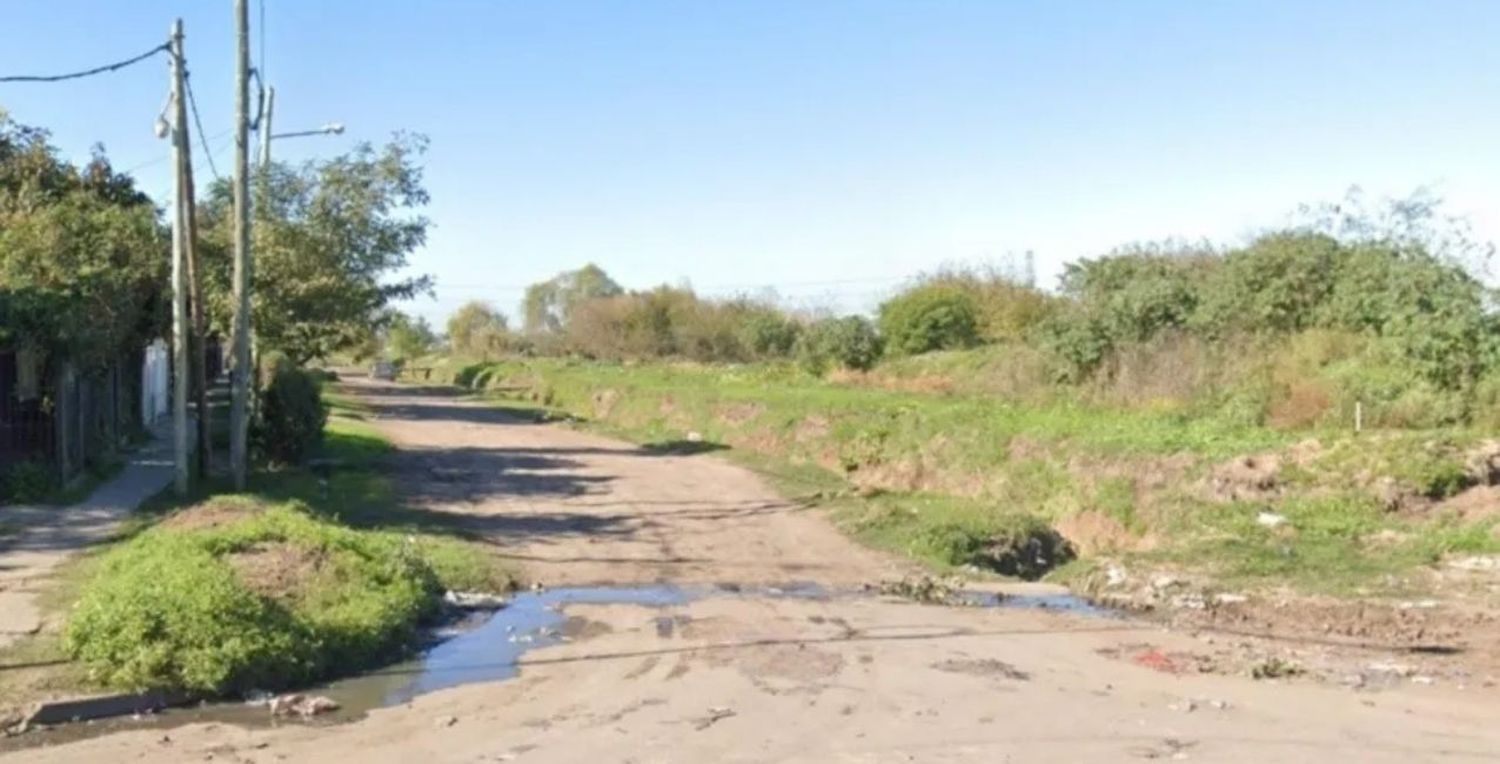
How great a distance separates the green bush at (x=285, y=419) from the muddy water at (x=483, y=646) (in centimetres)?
1188

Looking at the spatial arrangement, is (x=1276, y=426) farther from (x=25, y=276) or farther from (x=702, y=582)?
(x=25, y=276)

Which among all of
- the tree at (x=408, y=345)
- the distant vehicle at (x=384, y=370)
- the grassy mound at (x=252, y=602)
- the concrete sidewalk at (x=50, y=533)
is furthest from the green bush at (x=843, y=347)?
the tree at (x=408, y=345)

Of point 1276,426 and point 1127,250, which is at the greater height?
point 1127,250

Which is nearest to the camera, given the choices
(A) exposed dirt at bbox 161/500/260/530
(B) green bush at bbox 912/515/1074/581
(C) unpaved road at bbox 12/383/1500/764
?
(C) unpaved road at bbox 12/383/1500/764

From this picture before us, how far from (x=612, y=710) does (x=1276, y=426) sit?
1678 cm

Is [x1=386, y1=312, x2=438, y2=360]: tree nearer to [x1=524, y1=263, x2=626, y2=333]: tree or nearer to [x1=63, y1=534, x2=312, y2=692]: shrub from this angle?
[x1=524, y1=263, x2=626, y2=333]: tree

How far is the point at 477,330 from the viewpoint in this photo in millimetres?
126312

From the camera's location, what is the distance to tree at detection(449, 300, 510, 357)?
112 m

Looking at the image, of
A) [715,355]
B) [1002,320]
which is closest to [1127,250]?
[1002,320]

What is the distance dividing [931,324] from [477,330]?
3169 inches

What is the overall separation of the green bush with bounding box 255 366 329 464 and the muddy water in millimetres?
11878

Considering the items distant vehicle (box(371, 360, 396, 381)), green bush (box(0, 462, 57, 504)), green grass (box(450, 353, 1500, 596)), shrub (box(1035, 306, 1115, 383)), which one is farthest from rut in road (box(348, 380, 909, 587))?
distant vehicle (box(371, 360, 396, 381))

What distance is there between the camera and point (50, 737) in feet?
31.6

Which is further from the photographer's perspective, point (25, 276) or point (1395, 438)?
point (25, 276)
